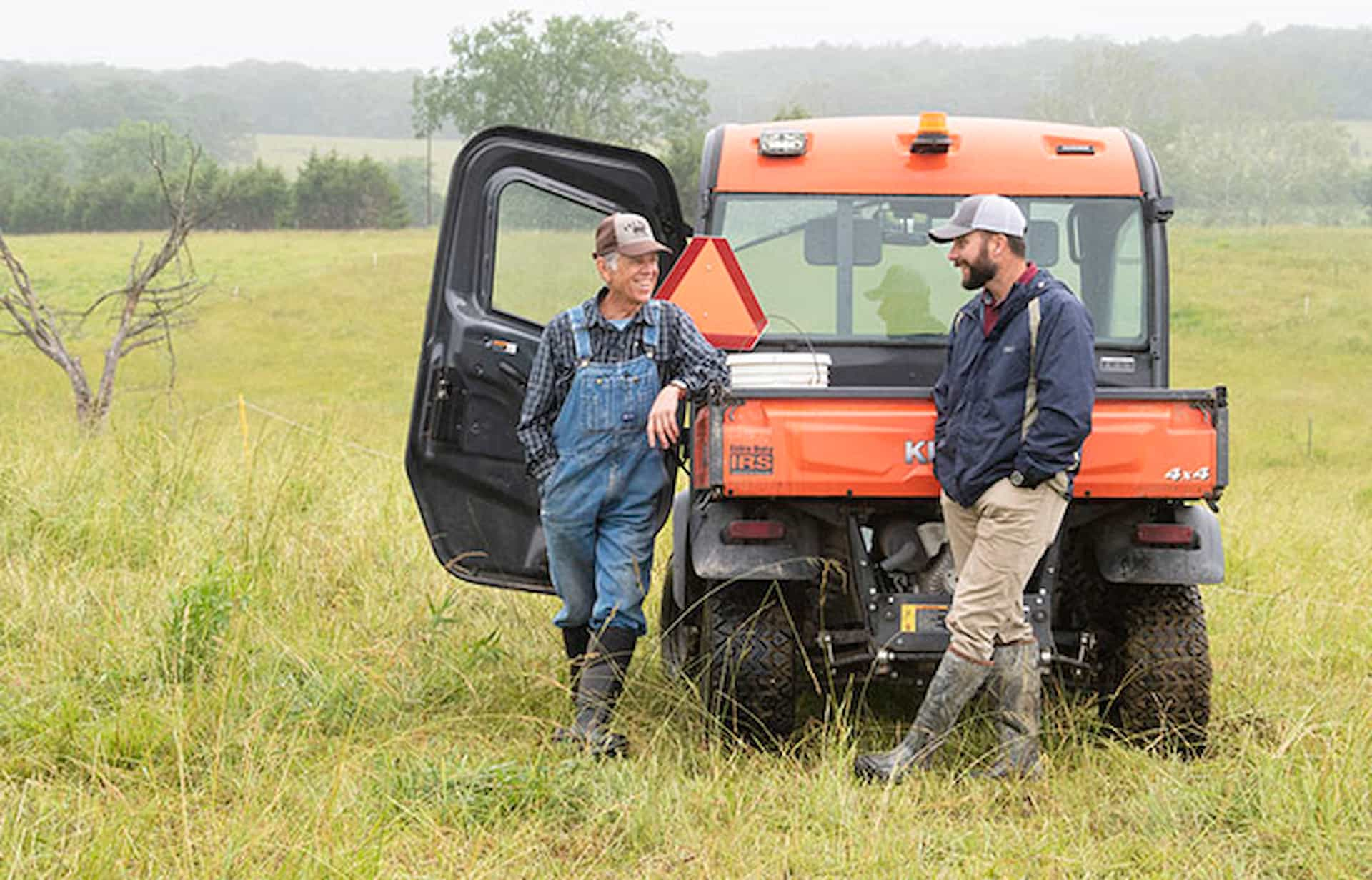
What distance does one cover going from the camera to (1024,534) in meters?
4.80

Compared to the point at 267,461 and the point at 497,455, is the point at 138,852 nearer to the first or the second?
the point at 497,455

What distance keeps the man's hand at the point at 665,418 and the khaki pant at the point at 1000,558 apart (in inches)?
33.6

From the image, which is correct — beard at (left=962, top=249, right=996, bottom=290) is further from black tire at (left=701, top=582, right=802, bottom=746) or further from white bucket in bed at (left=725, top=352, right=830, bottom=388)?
black tire at (left=701, top=582, right=802, bottom=746)

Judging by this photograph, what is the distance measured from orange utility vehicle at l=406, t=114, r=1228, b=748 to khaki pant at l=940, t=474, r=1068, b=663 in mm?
143

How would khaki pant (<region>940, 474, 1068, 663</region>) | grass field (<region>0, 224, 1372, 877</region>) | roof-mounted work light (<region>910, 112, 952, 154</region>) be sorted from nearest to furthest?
grass field (<region>0, 224, 1372, 877</region>)
khaki pant (<region>940, 474, 1068, 663</region>)
roof-mounted work light (<region>910, 112, 952, 154</region>)

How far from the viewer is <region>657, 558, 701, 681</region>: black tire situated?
5.85 metres

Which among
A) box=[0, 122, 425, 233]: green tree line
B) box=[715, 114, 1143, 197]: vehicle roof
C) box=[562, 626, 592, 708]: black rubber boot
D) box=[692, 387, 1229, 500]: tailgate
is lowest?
box=[562, 626, 592, 708]: black rubber boot

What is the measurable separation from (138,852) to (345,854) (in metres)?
0.50

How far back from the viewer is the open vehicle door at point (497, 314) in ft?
20.0

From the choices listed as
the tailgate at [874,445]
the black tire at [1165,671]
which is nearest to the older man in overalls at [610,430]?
the tailgate at [874,445]

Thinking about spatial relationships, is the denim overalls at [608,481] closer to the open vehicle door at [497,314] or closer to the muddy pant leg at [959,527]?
the open vehicle door at [497,314]

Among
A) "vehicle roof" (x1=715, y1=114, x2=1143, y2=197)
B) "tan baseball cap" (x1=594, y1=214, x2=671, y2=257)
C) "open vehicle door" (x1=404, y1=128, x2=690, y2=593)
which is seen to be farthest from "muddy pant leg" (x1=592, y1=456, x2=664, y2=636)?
"vehicle roof" (x1=715, y1=114, x2=1143, y2=197)

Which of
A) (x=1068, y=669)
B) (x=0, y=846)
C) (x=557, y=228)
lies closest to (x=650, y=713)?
(x=1068, y=669)

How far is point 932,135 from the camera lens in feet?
21.3
